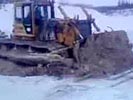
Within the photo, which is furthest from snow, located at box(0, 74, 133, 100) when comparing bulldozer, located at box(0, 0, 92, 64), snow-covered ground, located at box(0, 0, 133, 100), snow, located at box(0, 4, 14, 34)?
snow, located at box(0, 4, 14, 34)

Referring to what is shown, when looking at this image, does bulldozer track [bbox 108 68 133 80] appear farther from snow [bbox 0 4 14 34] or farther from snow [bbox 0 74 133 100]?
snow [bbox 0 4 14 34]

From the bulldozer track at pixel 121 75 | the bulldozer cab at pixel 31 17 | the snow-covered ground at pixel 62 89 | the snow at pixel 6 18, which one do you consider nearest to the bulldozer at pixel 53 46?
the bulldozer cab at pixel 31 17

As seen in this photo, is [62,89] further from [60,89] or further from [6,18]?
[6,18]

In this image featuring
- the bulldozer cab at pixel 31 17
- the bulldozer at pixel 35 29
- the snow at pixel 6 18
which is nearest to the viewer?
the bulldozer at pixel 35 29

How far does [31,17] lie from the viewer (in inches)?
669

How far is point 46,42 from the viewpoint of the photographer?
55.5 feet

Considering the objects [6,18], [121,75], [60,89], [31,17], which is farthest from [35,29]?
[6,18]

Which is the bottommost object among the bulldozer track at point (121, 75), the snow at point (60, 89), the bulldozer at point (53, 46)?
the snow at point (60, 89)

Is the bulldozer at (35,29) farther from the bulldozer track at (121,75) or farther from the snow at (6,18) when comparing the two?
the snow at (6,18)

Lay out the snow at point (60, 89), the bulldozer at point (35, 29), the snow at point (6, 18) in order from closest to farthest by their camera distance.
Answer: the snow at point (60, 89) < the bulldozer at point (35, 29) < the snow at point (6, 18)

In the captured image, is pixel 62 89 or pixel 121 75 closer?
pixel 62 89

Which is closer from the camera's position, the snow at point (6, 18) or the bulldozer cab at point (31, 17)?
the bulldozer cab at point (31, 17)

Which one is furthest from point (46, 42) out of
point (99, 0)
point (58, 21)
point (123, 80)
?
point (99, 0)

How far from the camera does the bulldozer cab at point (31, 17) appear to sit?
17.0m
